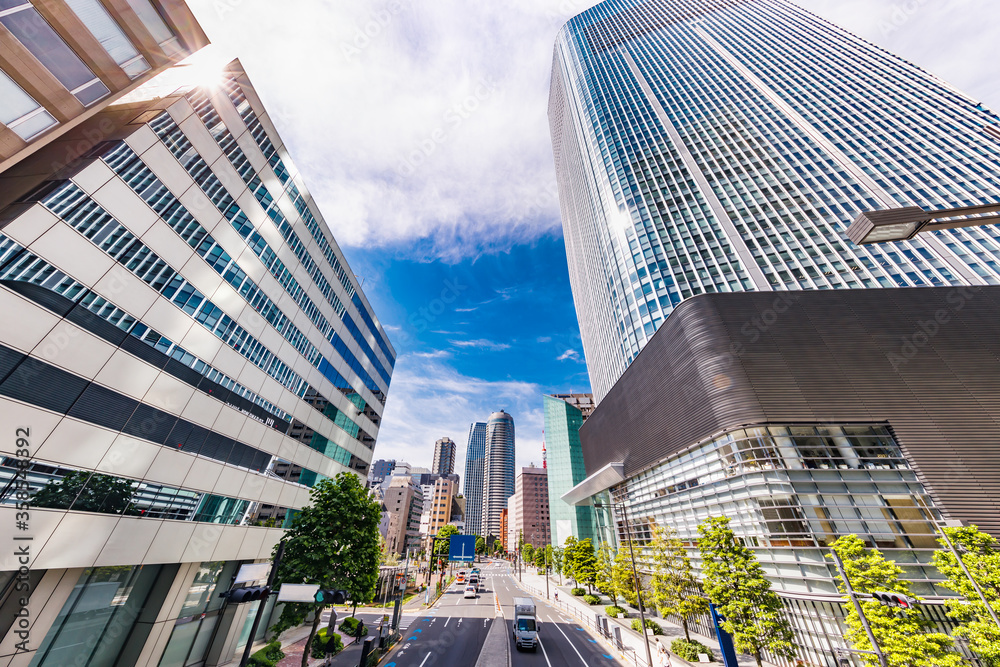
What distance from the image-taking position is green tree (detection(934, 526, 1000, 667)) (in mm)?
13422

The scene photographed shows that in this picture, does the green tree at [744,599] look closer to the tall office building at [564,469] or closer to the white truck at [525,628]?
the white truck at [525,628]

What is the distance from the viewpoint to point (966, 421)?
21781 mm

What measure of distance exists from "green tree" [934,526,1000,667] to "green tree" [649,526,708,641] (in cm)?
1213

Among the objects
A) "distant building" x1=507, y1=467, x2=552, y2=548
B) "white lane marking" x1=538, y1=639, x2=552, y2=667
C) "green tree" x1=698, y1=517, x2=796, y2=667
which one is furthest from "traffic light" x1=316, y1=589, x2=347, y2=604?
"distant building" x1=507, y1=467, x2=552, y2=548

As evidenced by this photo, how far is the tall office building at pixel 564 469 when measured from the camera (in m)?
87.3

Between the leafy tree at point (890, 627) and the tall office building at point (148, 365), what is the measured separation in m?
30.2

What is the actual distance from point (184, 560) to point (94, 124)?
64.3 feet

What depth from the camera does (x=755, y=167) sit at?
184ft

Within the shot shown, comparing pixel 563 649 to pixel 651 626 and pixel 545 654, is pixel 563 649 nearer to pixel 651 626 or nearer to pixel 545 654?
pixel 545 654

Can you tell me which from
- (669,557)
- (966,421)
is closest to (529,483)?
(669,557)

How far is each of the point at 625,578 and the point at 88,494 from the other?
3602 centimetres

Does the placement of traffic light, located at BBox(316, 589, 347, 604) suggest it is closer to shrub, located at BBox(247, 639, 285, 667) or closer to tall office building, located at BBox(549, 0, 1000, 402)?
shrub, located at BBox(247, 639, 285, 667)

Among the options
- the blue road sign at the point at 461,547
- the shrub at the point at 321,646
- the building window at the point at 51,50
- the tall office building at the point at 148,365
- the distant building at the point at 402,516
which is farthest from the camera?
the distant building at the point at 402,516

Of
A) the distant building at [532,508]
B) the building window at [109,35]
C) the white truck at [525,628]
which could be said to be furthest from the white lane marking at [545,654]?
the distant building at [532,508]
